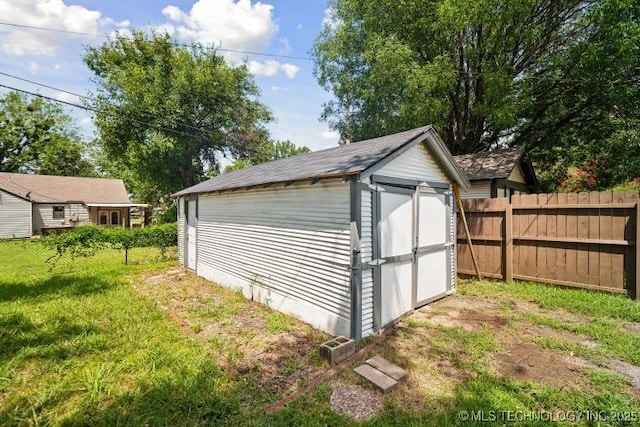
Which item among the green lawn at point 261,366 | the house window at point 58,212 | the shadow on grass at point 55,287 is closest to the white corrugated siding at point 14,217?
the house window at point 58,212

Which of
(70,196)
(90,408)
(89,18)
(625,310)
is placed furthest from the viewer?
(70,196)

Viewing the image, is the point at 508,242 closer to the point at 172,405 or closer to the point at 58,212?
the point at 172,405

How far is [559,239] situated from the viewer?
20.0 feet

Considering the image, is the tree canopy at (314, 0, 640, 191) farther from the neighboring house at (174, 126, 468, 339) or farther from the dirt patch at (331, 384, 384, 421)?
the dirt patch at (331, 384, 384, 421)

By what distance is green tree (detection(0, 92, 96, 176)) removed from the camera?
86.5ft

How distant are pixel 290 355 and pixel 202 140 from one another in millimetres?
22214

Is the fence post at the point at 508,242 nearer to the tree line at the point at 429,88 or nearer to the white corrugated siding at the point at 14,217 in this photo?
the tree line at the point at 429,88

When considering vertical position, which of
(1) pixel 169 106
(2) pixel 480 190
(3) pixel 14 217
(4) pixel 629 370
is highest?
(1) pixel 169 106

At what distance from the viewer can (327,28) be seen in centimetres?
1552

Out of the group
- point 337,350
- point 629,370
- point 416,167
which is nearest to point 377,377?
point 337,350

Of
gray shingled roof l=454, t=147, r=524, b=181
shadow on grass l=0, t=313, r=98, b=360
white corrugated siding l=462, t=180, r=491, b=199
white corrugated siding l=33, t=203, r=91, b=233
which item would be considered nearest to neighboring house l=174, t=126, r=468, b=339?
shadow on grass l=0, t=313, r=98, b=360

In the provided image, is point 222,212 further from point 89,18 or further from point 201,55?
point 201,55

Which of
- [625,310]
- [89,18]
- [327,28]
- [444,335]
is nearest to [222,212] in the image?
[444,335]

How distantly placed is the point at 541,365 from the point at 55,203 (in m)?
28.1
